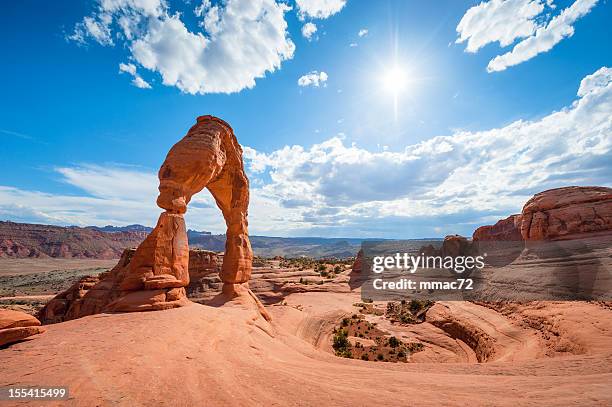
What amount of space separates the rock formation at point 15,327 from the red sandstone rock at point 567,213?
38.0 meters

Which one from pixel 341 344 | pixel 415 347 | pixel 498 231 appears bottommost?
pixel 415 347

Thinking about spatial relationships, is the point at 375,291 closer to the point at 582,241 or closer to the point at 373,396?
the point at 582,241

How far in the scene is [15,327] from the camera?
23.3 feet

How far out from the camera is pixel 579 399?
18.0ft

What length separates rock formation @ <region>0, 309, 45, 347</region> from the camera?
6.86m

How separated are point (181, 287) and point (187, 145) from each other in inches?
288

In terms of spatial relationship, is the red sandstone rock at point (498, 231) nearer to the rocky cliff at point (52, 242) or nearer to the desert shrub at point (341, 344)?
A: the desert shrub at point (341, 344)

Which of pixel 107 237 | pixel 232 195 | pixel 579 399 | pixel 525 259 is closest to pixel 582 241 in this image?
pixel 525 259

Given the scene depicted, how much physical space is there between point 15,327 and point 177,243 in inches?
254

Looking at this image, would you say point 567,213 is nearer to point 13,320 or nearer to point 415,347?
point 415,347

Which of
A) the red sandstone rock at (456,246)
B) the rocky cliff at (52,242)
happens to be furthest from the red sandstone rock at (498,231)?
the rocky cliff at (52,242)

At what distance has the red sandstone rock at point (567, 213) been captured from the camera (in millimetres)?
25828

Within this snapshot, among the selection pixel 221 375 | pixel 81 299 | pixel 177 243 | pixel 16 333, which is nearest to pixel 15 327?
pixel 16 333

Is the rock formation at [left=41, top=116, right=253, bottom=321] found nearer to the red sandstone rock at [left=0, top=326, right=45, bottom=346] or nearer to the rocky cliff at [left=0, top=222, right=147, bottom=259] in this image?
the red sandstone rock at [left=0, top=326, right=45, bottom=346]
